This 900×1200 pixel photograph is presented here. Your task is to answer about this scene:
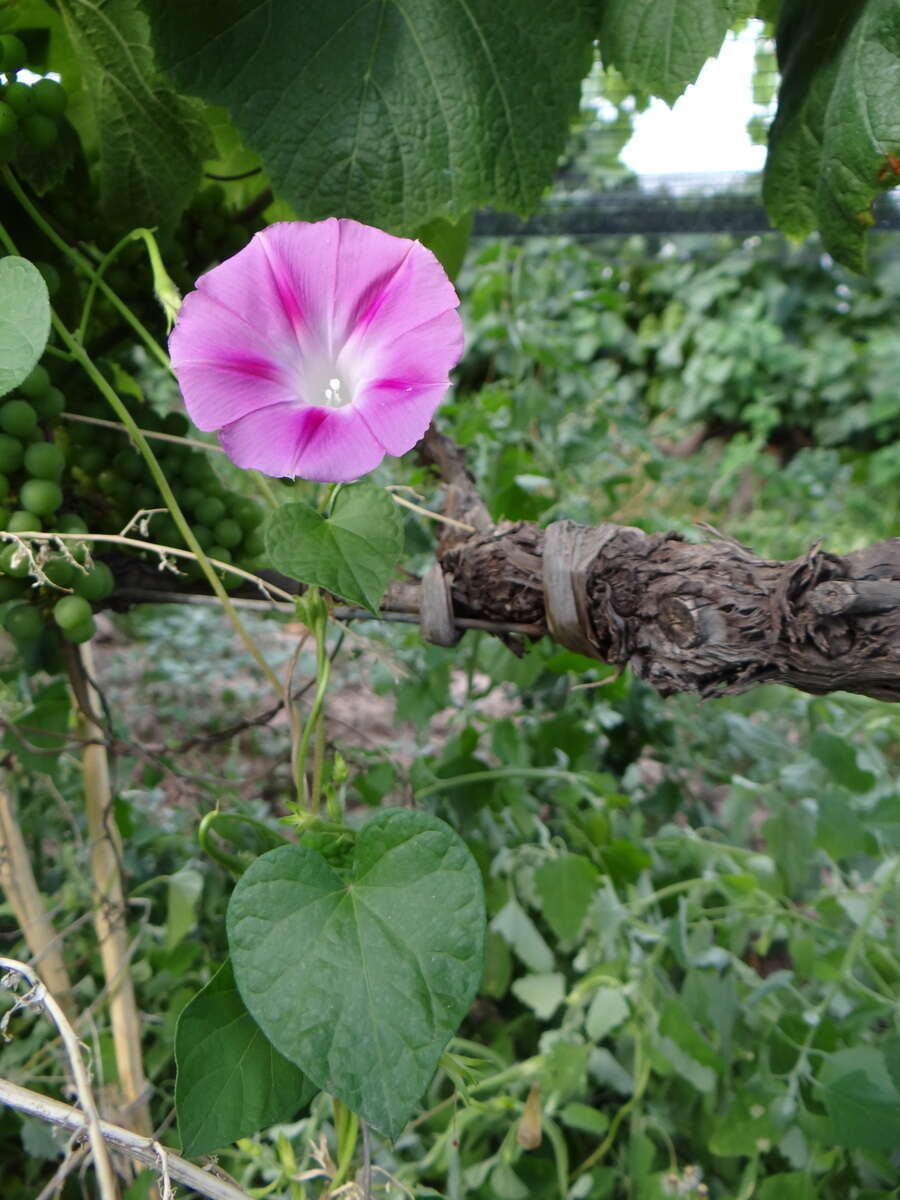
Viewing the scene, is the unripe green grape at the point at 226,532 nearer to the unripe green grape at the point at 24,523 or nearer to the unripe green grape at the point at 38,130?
the unripe green grape at the point at 24,523

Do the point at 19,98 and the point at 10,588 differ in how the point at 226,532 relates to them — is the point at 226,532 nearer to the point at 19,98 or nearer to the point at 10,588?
the point at 10,588

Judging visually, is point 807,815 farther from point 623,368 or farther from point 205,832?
point 623,368

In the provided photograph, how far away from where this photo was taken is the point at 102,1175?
1.20 ft

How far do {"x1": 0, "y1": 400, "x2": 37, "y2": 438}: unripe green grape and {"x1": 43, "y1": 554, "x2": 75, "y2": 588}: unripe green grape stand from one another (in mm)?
72

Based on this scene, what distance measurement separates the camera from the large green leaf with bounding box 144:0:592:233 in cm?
55

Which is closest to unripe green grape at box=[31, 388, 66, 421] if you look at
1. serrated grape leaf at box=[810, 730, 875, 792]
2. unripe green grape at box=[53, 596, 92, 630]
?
unripe green grape at box=[53, 596, 92, 630]

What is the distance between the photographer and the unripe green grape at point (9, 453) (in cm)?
53

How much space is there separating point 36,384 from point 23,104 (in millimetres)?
155

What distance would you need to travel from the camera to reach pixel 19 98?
0.55m

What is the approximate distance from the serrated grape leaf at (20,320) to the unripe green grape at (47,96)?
0.17 meters

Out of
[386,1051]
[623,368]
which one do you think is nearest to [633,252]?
[623,368]

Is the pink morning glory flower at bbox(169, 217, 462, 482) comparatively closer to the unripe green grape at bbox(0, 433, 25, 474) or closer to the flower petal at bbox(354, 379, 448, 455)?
the flower petal at bbox(354, 379, 448, 455)

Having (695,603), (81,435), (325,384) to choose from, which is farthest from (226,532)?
(695,603)

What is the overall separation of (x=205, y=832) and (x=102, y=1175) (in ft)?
0.47
